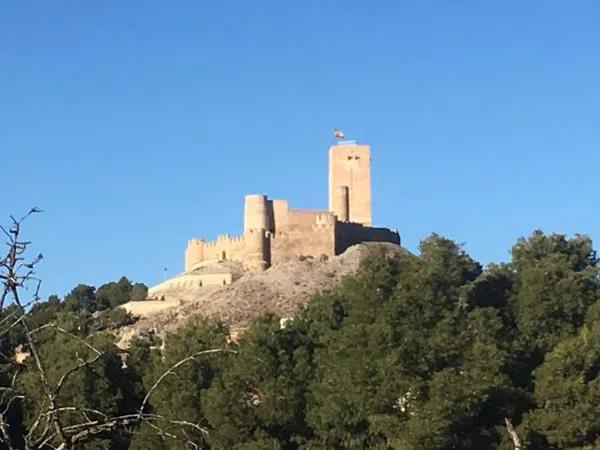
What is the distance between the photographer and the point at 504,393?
35000 millimetres

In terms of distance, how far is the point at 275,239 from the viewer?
284ft

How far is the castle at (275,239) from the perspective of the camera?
282 ft

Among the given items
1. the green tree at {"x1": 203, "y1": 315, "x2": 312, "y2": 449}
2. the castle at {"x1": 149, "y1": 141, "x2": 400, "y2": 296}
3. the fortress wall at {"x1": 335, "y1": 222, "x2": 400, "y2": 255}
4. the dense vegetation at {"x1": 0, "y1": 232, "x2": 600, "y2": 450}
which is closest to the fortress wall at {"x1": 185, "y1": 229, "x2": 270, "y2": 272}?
the castle at {"x1": 149, "y1": 141, "x2": 400, "y2": 296}

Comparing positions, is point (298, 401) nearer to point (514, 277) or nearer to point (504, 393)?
point (504, 393)

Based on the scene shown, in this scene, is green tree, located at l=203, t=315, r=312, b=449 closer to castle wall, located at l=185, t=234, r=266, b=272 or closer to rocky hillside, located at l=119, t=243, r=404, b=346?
rocky hillside, located at l=119, t=243, r=404, b=346

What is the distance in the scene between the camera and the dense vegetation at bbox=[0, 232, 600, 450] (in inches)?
1339

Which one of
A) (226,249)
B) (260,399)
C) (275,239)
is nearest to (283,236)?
(275,239)

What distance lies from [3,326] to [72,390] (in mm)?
33692

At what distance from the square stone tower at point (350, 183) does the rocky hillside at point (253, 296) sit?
8032 millimetres

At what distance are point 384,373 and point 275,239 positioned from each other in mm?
52227

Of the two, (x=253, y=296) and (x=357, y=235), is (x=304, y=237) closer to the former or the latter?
(x=357, y=235)

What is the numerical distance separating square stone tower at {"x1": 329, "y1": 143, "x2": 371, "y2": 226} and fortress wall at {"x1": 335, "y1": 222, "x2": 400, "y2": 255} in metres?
1.65

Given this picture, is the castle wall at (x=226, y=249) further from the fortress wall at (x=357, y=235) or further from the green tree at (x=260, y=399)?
the green tree at (x=260, y=399)

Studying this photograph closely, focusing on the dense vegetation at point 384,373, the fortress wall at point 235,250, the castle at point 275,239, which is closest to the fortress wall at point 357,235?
the castle at point 275,239
